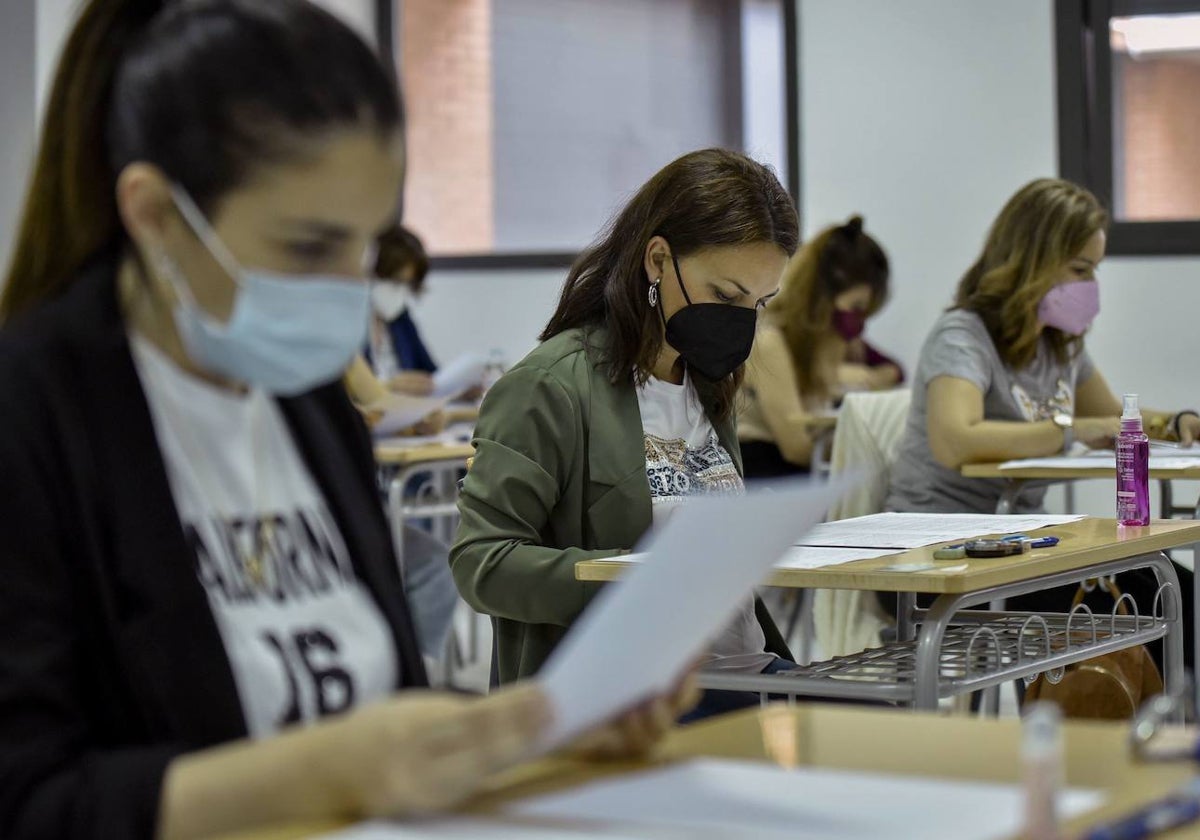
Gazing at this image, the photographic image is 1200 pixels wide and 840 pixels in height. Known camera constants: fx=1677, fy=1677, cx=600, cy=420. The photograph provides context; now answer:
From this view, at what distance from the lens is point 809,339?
5.10 meters

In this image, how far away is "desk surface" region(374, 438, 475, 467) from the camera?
163 inches

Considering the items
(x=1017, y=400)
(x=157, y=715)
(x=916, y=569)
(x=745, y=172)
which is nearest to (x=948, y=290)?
(x=1017, y=400)

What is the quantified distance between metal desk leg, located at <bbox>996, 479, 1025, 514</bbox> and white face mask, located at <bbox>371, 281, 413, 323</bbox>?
2587 millimetres

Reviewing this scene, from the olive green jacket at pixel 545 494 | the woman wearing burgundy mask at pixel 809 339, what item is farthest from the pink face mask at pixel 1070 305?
the olive green jacket at pixel 545 494

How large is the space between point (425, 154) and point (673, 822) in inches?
242

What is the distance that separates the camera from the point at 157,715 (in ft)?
3.52

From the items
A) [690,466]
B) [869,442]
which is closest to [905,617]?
[690,466]

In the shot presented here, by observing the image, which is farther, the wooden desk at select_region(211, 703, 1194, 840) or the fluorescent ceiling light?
the fluorescent ceiling light

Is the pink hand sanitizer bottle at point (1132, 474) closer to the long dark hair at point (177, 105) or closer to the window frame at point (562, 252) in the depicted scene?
the long dark hair at point (177, 105)

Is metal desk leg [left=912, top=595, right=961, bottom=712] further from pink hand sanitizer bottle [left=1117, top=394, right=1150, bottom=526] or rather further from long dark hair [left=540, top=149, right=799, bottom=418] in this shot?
pink hand sanitizer bottle [left=1117, top=394, right=1150, bottom=526]

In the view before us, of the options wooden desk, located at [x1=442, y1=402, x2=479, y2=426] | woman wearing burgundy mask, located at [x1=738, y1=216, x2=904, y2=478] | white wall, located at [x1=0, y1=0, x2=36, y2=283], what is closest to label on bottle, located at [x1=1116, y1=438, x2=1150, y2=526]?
woman wearing burgundy mask, located at [x1=738, y1=216, x2=904, y2=478]

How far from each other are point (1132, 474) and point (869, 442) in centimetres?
113

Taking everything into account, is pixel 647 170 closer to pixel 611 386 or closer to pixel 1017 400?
pixel 1017 400

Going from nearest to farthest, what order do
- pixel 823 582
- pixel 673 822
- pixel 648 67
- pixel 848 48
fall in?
pixel 673 822 → pixel 823 582 → pixel 848 48 → pixel 648 67
